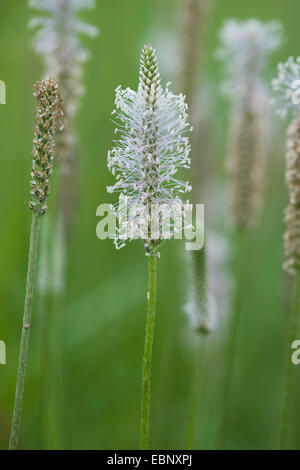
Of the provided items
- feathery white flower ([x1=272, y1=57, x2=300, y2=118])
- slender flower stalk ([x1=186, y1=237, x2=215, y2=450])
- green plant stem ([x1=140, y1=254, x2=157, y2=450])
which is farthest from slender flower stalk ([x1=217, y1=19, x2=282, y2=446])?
green plant stem ([x1=140, y1=254, x2=157, y2=450])

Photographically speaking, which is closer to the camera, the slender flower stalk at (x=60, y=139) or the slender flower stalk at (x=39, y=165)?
the slender flower stalk at (x=39, y=165)

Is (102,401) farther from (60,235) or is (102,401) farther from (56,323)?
(60,235)

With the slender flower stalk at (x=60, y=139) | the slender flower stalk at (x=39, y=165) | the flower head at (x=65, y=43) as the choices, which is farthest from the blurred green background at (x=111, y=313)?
the slender flower stalk at (x=39, y=165)

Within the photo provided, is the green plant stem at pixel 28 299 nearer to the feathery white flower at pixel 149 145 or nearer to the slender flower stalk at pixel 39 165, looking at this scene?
the slender flower stalk at pixel 39 165

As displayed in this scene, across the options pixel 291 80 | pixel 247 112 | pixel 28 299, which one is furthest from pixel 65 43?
pixel 28 299
